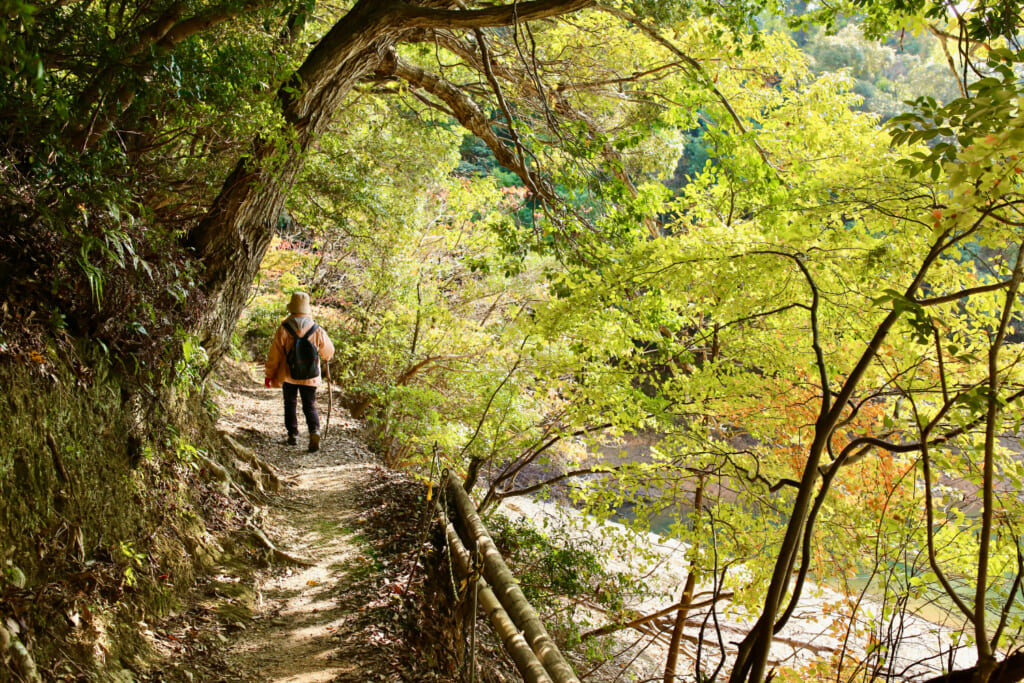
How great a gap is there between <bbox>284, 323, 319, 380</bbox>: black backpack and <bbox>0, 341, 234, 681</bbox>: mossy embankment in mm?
2256

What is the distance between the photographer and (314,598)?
4.07 metres

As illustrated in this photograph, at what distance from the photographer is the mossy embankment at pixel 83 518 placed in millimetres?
2268

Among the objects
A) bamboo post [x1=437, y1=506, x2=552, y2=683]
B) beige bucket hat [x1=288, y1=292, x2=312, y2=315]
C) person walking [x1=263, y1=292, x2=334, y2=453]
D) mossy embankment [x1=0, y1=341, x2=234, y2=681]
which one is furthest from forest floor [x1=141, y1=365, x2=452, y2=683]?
beige bucket hat [x1=288, y1=292, x2=312, y2=315]

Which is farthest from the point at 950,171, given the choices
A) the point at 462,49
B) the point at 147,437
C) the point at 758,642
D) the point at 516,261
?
the point at 462,49

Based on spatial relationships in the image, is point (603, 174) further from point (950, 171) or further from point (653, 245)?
point (950, 171)

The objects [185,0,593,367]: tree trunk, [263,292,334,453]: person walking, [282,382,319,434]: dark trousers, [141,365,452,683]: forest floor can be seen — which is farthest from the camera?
[282,382,319,434]: dark trousers

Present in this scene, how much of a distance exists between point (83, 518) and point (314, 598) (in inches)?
67.7

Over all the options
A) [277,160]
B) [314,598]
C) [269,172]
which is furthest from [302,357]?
[314,598]

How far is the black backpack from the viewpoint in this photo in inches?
245

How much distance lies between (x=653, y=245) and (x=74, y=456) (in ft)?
11.3

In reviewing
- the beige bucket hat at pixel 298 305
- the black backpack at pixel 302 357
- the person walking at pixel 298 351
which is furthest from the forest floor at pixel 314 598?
the beige bucket hat at pixel 298 305

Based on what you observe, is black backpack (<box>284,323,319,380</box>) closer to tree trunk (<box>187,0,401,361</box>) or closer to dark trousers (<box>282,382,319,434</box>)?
dark trousers (<box>282,382,319,434</box>)

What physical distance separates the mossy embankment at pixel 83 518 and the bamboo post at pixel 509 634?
5.45 feet

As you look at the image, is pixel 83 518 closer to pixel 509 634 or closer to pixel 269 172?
pixel 509 634
